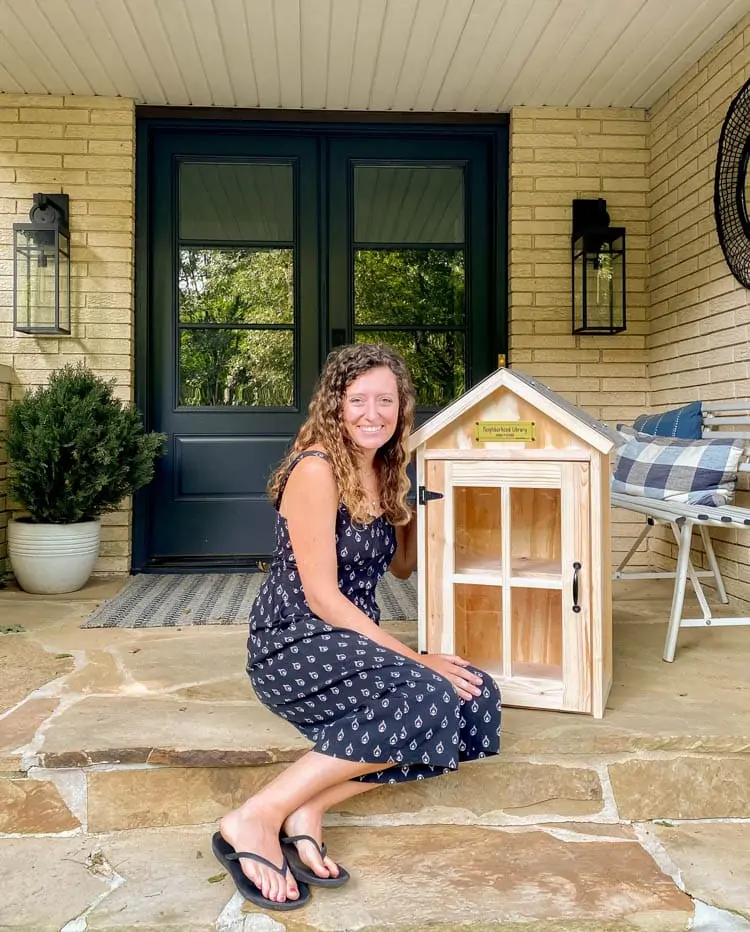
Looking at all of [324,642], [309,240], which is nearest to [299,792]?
[324,642]

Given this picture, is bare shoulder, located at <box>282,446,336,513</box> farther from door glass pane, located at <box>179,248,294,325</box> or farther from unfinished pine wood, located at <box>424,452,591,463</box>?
door glass pane, located at <box>179,248,294,325</box>

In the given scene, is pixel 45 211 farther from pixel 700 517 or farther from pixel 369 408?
pixel 700 517

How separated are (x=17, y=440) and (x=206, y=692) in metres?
1.92

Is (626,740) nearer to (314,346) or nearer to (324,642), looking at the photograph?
(324,642)

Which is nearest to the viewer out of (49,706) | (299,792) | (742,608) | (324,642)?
(299,792)

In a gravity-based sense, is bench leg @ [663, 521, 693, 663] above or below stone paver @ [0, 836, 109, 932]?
above

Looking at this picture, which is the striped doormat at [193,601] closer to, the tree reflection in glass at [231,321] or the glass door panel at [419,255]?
the tree reflection in glass at [231,321]

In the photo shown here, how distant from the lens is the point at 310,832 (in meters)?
1.58

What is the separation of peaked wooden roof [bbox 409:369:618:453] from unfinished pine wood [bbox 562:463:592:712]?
0.29 feet

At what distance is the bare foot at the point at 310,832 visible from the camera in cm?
155

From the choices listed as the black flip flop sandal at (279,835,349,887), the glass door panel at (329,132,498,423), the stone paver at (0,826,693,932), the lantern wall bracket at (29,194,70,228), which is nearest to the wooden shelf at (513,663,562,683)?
the stone paver at (0,826,693,932)

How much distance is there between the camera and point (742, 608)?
3.23m

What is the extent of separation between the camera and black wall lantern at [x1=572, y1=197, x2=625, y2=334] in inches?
161

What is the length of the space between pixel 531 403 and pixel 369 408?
17.8 inches
